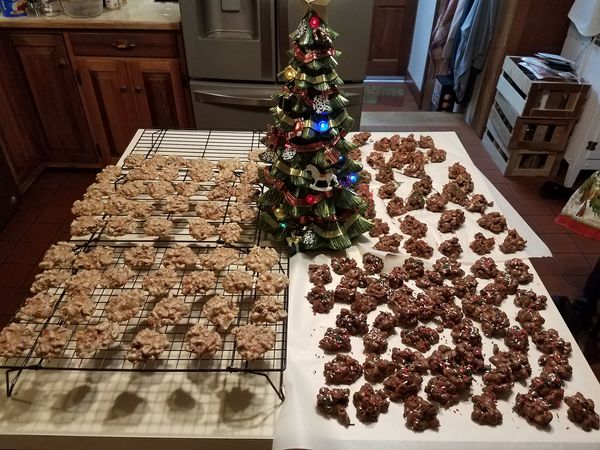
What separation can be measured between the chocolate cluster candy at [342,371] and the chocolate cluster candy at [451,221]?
0.74 m

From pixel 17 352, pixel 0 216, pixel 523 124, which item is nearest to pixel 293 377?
pixel 17 352

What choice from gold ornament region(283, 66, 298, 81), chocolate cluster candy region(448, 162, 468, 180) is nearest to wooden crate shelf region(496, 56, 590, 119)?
chocolate cluster candy region(448, 162, 468, 180)

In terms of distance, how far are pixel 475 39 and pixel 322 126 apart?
2.45 m

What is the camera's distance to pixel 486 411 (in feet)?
3.90

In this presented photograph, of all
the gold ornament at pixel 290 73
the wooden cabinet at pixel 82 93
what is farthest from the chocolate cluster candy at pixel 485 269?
the wooden cabinet at pixel 82 93

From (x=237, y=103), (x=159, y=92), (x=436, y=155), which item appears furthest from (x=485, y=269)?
(x=159, y=92)

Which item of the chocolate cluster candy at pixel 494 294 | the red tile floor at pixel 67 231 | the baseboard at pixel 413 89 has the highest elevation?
the chocolate cluster candy at pixel 494 294

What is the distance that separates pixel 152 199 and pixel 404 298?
3.44 ft

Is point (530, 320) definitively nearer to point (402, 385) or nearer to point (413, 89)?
point (402, 385)

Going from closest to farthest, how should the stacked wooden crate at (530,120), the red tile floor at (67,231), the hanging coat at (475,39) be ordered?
the red tile floor at (67,231), the stacked wooden crate at (530,120), the hanging coat at (475,39)

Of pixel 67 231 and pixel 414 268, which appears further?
pixel 67 231

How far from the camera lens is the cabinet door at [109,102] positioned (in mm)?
2875

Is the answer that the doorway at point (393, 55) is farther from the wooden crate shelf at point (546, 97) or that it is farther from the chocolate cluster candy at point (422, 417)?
the chocolate cluster candy at point (422, 417)

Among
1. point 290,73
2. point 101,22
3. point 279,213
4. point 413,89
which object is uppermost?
point 290,73
